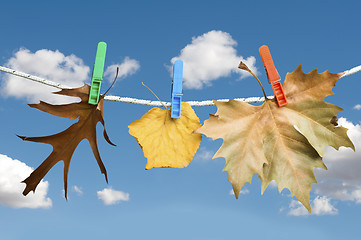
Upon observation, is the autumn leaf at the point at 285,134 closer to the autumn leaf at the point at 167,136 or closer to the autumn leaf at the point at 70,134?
the autumn leaf at the point at 167,136

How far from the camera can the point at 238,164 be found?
1019 millimetres

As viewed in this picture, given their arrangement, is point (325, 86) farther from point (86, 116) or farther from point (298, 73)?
point (86, 116)

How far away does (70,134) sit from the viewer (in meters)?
1.22

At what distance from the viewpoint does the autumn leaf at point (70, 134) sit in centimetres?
117

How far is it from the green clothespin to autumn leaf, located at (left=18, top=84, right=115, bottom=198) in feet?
0.10

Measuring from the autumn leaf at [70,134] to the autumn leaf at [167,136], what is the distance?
4.7 inches

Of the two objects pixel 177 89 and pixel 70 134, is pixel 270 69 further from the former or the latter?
pixel 70 134

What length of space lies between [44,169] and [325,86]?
987 mm

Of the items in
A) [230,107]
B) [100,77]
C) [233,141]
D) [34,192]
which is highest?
[100,77]

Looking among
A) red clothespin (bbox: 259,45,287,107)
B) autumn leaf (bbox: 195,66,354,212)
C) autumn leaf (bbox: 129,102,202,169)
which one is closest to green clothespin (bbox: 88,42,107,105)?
autumn leaf (bbox: 129,102,202,169)

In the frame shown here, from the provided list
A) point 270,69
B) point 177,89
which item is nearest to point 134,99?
point 177,89

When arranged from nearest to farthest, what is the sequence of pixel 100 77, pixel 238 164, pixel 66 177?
1. pixel 238 164
2. pixel 100 77
3. pixel 66 177

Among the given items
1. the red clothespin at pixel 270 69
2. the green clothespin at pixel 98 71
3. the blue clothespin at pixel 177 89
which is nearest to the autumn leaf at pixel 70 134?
the green clothespin at pixel 98 71

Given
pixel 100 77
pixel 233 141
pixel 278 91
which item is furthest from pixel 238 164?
pixel 100 77
